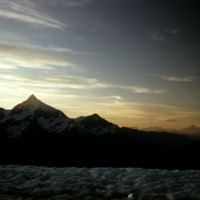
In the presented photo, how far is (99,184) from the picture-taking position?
41.6 feet

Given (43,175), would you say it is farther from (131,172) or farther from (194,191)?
(194,191)

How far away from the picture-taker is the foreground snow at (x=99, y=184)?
10763 mm

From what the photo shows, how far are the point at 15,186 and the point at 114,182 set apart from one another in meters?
4.96

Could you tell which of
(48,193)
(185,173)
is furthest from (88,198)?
(185,173)

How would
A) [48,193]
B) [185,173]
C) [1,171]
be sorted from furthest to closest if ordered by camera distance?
[1,171] < [185,173] < [48,193]

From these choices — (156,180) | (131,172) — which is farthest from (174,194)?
(131,172)

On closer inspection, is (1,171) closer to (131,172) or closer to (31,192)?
(31,192)

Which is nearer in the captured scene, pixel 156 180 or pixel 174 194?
pixel 174 194

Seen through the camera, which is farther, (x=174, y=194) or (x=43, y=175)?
(x=43, y=175)

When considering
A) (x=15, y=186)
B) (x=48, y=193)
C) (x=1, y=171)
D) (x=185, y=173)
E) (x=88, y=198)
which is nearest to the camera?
(x=88, y=198)

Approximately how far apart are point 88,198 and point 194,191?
14.8 feet

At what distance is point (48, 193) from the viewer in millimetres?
11336

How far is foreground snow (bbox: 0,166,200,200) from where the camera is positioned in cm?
1076

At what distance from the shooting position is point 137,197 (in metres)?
10.5
